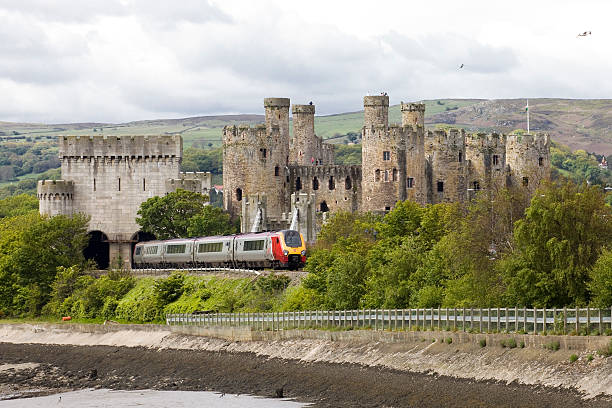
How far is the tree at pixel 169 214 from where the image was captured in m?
104

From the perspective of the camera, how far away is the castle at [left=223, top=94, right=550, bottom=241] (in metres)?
107

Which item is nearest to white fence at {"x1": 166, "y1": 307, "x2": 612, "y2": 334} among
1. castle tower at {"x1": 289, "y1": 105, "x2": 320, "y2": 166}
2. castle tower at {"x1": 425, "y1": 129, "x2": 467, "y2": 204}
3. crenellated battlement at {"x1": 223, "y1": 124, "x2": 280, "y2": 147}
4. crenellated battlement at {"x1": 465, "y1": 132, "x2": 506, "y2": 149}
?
crenellated battlement at {"x1": 223, "y1": 124, "x2": 280, "y2": 147}

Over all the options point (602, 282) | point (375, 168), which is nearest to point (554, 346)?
point (602, 282)

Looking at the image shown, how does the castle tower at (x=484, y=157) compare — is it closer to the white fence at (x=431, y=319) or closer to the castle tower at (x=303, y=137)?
the castle tower at (x=303, y=137)

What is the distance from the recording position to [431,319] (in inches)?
2184

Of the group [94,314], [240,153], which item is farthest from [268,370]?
[240,153]

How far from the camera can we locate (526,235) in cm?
5306

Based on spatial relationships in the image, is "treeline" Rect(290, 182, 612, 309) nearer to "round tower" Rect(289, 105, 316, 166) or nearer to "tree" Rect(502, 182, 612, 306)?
"tree" Rect(502, 182, 612, 306)

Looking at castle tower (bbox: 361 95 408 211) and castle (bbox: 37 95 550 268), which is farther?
castle (bbox: 37 95 550 268)

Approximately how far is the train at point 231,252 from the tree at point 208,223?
4446mm

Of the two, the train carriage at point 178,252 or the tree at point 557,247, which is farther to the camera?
the train carriage at point 178,252

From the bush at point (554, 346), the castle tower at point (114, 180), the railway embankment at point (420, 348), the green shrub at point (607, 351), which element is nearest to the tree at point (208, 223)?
the castle tower at point (114, 180)

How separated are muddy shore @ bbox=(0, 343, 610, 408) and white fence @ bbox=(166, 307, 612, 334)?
2.72 metres

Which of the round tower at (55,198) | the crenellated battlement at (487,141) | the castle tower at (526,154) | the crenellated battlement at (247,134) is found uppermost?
the crenellated battlement at (247,134)
